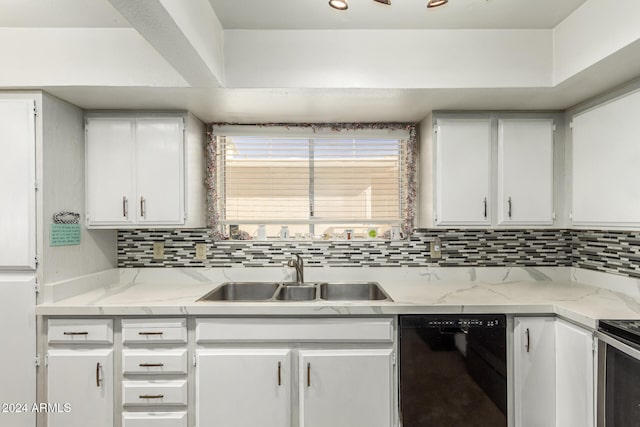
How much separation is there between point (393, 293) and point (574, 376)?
3.19 feet

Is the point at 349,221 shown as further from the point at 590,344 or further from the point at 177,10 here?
the point at 177,10

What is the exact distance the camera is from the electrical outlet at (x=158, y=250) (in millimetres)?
2580

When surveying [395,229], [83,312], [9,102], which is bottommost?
[83,312]

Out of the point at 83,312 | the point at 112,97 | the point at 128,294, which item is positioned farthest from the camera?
the point at 128,294

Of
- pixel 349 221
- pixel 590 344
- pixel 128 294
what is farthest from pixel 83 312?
pixel 590 344

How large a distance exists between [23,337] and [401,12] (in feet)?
8.50

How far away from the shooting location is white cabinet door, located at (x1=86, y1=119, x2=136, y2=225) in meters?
2.22

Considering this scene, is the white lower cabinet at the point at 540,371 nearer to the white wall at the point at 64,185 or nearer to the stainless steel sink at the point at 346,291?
the stainless steel sink at the point at 346,291

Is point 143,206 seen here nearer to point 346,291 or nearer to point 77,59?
point 77,59

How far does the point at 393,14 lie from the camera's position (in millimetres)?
1741

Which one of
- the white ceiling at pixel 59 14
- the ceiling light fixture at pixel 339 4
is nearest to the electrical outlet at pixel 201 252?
the white ceiling at pixel 59 14

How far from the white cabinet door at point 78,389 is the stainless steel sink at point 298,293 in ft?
3.45

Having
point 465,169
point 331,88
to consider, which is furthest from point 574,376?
point 331,88

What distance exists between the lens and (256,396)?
6.23 ft
